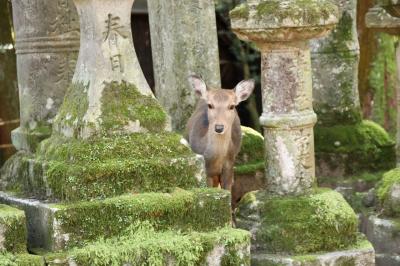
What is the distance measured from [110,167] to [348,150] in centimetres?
427

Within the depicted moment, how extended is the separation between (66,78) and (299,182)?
2149 millimetres

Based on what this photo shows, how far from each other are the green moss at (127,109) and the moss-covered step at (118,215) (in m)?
0.51

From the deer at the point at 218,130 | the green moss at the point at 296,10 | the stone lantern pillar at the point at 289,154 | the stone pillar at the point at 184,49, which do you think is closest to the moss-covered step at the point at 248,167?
the stone pillar at the point at 184,49

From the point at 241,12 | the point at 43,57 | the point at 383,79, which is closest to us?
the point at 241,12

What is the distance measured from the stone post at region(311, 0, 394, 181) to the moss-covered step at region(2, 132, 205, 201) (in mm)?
3637

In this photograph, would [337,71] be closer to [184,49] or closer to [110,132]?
[184,49]

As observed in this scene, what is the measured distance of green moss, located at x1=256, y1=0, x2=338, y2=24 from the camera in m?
6.91

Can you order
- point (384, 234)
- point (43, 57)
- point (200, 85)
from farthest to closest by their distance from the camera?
1. point (200, 85)
2. point (43, 57)
3. point (384, 234)

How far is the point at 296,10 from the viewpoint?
6918 mm

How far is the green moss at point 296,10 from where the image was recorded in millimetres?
6910

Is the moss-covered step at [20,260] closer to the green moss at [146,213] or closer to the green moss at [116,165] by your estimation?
the green moss at [146,213]

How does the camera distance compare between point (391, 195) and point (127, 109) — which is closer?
point (127, 109)

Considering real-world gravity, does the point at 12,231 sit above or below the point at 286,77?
below

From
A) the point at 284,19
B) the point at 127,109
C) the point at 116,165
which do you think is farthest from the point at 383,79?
the point at 116,165
